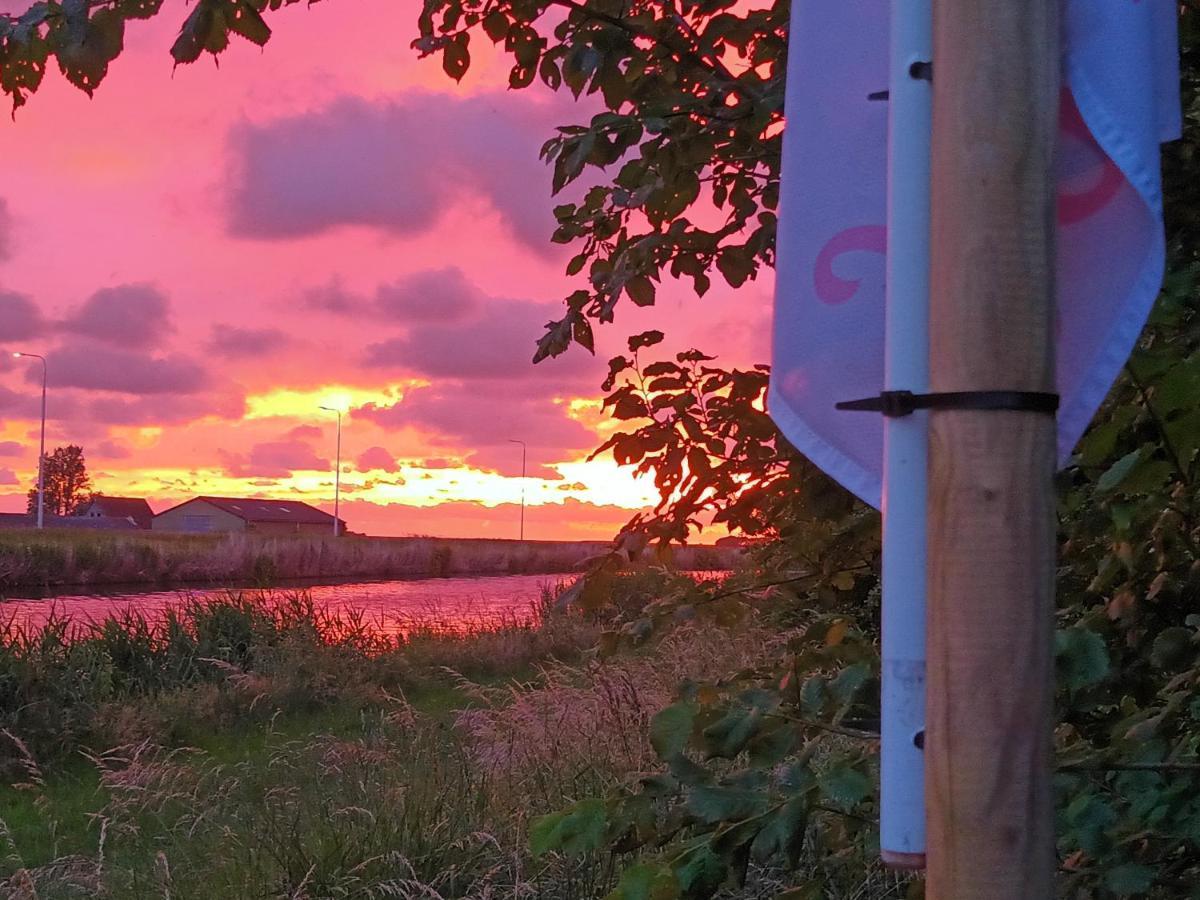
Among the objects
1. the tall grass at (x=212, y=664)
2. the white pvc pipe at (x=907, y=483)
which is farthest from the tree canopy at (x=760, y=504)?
the tall grass at (x=212, y=664)

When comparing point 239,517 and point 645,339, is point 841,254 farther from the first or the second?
point 239,517

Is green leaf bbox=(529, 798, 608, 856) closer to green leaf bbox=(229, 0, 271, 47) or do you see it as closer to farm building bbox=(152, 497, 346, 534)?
green leaf bbox=(229, 0, 271, 47)

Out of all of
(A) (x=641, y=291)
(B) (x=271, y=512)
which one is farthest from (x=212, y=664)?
(B) (x=271, y=512)

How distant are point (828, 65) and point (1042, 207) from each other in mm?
406

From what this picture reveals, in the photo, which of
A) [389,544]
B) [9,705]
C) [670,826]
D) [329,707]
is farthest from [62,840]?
[389,544]

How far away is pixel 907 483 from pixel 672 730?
93 centimetres

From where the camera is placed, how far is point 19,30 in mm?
1986

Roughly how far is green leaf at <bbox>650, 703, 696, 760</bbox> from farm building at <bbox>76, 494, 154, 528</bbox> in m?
100

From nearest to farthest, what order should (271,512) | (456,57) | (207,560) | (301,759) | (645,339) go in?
(456,57)
(645,339)
(301,759)
(207,560)
(271,512)

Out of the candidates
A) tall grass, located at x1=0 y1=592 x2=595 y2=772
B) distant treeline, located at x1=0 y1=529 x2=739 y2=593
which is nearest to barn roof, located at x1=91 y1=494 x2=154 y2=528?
distant treeline, located at x1=0 y1=529 x2=739 y2=593

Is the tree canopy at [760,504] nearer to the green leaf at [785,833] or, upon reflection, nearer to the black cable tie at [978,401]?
the green leaf at [785,833]

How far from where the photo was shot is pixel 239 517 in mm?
88500

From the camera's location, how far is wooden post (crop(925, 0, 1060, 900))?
3.50ft

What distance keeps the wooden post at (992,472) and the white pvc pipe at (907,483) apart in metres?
0.03
